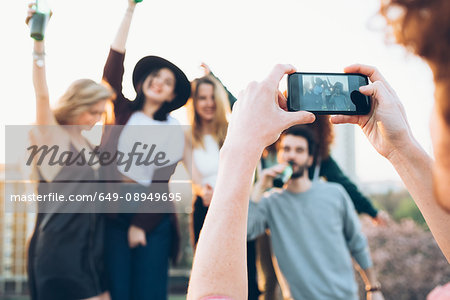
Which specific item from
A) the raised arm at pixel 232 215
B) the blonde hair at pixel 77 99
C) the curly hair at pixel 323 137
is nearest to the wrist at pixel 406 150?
the raised arm at pixel 232 215

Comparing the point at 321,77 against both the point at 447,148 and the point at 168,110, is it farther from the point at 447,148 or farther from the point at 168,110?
the point at 168,110

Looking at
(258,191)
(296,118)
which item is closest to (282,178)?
(258,191)

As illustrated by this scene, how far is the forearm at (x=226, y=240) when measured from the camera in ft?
2.09

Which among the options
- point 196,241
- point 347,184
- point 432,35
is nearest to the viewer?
point 432,35

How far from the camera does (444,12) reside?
1.83 ft

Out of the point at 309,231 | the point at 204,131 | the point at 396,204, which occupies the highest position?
the point at 204,131

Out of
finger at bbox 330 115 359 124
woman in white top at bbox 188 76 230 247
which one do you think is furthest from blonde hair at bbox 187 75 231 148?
finger at bbox 330 115 359 124

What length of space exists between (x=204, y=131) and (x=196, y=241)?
0.74m

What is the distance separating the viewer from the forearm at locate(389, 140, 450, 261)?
34.6 inches

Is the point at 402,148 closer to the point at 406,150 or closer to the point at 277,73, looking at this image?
the point at 406,150

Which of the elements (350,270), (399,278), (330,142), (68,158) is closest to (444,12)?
(68,158)

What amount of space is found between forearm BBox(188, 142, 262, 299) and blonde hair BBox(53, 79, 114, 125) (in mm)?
2032

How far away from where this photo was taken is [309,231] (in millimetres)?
2678

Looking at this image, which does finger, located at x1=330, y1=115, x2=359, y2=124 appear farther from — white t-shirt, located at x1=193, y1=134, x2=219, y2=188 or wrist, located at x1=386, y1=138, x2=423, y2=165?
white t-shirt, located at x1=193, y1=134, x2=219, y2=188
